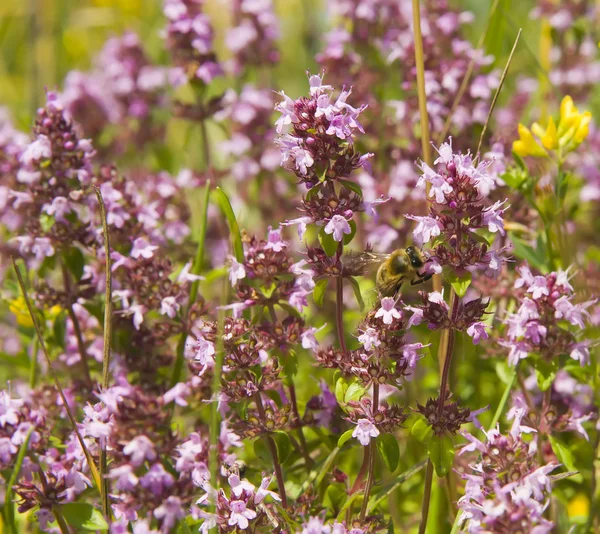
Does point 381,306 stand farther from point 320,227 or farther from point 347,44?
point 347,44

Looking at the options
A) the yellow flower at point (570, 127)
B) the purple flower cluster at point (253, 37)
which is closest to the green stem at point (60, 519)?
the yellow flower at point (570, 127)

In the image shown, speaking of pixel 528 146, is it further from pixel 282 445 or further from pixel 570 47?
pixel 570 47

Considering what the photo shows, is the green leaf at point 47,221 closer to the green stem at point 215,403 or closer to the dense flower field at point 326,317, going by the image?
the dense flower field at point 326,317

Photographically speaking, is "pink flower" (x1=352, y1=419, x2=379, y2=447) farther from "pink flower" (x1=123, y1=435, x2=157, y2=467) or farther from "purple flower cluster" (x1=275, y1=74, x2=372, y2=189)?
"purple flower cluster" (x1=275, y1=74, x2=372, y2=189)

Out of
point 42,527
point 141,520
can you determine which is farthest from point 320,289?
point 42,527

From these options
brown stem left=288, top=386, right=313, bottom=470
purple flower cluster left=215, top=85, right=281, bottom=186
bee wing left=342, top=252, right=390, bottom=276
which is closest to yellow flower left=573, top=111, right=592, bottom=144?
bee wing left=342, top=252, right=390, bottom=276

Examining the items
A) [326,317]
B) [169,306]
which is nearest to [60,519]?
[169,306]
